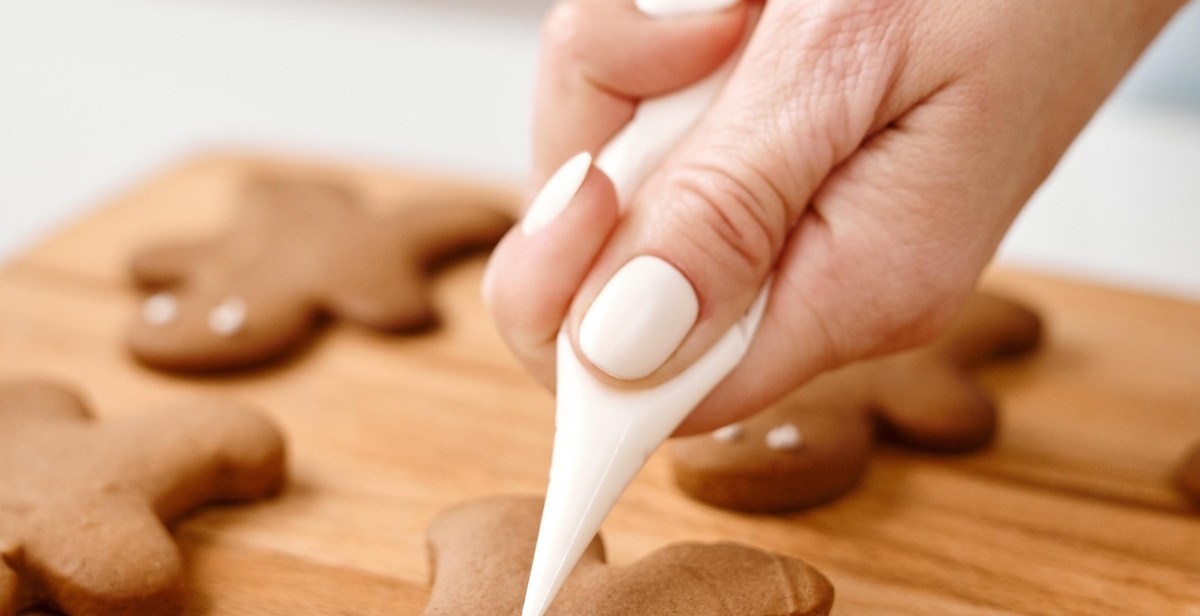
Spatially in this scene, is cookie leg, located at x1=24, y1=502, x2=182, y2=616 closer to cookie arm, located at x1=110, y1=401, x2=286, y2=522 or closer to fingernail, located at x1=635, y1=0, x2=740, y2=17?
cookie arm, located at x1=110, y1=401, x2=286, y2=522

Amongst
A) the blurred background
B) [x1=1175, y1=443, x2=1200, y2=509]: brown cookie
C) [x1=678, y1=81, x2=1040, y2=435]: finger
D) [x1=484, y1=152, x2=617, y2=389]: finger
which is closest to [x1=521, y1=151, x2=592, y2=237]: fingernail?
[x1=484, y1=152, x2=617, y2=389]: finger

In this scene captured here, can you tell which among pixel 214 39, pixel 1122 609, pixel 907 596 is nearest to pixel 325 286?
pixel 907 596

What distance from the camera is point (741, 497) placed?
85cm

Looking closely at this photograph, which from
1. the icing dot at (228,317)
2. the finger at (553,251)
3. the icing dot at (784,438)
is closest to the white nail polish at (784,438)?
the icing dot at (784,438)

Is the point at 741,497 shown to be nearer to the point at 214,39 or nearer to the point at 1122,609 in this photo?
the point at 1122,609

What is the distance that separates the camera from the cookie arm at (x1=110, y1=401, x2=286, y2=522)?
82 centimetres

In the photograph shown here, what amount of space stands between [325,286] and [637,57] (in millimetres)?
431

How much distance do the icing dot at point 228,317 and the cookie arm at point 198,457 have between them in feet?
0.50

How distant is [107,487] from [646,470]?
1.20 feet

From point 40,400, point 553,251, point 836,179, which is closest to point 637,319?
point 553,251

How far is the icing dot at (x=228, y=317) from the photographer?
1.02 m

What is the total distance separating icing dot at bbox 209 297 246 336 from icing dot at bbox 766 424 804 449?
453 millimetres

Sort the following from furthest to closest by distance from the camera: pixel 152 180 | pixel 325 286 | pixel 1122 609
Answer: pixel 152 180
pixel 325 286
pixel 1122 609

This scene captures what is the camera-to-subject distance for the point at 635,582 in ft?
2.30
